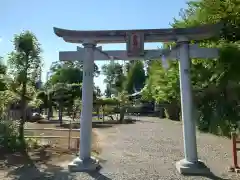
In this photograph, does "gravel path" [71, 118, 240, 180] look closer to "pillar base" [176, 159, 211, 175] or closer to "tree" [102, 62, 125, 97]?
"pillar base" [176, 159, 211, 175]

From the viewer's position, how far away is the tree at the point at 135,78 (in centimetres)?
5783

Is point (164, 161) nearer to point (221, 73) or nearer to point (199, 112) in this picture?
point (199, 112)

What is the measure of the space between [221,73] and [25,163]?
6.62m

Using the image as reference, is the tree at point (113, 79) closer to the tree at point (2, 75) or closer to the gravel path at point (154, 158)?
the gravel path at point (154, 158)

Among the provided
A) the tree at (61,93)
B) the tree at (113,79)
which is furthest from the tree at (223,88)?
the tree at (113,79)

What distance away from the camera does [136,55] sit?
818 cm

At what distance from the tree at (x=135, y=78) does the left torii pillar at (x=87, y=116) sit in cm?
4869

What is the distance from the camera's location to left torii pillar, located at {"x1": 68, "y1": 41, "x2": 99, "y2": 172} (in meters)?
7.86

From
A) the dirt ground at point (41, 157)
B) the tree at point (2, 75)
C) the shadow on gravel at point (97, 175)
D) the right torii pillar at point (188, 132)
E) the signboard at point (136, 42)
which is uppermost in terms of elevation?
the signboard at point (136, 42)

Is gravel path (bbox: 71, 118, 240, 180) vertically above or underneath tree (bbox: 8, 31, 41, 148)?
underneath

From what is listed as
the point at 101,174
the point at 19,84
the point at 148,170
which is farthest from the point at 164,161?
the point at 19,84

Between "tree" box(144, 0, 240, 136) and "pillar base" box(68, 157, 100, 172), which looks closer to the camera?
"tree" box(144, 0, 240, 136)

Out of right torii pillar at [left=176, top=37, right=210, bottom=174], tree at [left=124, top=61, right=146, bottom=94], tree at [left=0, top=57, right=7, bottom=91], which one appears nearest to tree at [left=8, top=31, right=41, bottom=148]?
tree at [left=0, top=57, right=7, bottom=91]

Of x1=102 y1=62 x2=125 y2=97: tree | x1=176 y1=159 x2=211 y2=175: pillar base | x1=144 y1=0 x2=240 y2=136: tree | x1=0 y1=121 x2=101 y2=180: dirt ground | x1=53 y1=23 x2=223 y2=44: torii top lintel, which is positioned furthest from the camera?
x1=102 y1=62 x2=125 y2=97: tree
